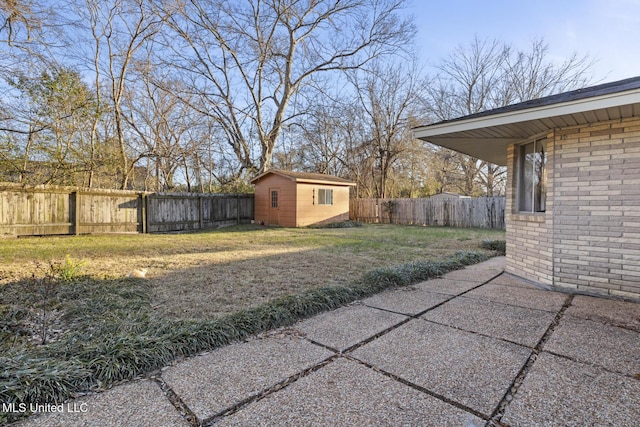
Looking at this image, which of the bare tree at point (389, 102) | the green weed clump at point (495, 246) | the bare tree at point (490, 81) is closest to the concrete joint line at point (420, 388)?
the green weed clump at point (495, 246)

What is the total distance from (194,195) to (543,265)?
39.1 ft

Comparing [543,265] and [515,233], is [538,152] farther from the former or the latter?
[543,265]

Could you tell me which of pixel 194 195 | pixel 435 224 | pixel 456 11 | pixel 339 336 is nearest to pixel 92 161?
pixel 194 195

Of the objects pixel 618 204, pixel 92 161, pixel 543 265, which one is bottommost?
pixel 543 265

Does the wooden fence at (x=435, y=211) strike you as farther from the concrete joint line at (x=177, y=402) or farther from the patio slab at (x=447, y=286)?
the concrete joint line at (x=177, y=402)

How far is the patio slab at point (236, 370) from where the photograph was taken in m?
1.81

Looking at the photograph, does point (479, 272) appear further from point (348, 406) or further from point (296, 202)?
point (296, 202)

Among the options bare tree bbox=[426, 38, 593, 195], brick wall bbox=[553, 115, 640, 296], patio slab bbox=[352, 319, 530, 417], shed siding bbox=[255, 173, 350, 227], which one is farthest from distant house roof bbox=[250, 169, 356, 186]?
patio slab bbox=[352, 319, 530, 417]

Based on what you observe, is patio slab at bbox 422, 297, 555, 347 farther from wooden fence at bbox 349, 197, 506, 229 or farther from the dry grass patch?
wooden fence at bbox 349, 197, 506, 229

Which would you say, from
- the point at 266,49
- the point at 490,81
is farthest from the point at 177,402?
the point at 490,81

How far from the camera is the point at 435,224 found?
15.5 metres

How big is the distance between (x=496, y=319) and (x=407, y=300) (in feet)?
3.07

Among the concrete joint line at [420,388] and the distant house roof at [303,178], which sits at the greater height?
the distant house roof at [303,178]

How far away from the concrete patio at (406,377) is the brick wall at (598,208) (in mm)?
766
